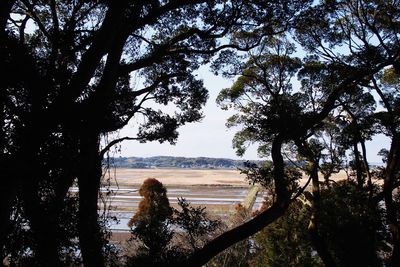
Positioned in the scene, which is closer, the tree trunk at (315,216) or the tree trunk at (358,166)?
the tree trunk at (315,216)

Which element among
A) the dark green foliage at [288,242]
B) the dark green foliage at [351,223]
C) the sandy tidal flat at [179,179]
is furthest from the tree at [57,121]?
the sandy tidal flat at [179,179]

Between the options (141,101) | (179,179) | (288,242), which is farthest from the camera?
(179,179)

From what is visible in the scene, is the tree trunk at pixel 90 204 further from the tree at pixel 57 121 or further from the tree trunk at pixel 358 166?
the tree trunk at pixel 358 166

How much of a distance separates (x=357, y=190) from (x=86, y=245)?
799 cm

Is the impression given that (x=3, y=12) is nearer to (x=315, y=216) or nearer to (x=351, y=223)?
(x=315, y=216)

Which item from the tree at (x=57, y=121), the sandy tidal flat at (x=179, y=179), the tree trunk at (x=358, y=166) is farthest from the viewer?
the sandy tidal flat at (x=179, y=179)

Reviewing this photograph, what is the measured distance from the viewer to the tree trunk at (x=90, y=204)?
3818 mm

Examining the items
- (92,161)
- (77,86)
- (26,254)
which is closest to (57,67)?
(77,86)

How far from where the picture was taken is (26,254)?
369 centimetres

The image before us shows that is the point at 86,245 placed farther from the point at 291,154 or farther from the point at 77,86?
the point at 291,154

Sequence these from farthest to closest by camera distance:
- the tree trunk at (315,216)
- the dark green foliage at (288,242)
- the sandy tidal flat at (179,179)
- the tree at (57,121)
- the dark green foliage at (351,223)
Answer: the sandy tidal flat at (179,179)
the dark green foliage at (288,242)
the dark green foliage at (351,223)
the tree trunk at (315,216)
the tree at (57,121)

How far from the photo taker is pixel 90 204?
161 inches

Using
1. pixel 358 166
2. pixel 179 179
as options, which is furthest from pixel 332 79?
pixel 179 179

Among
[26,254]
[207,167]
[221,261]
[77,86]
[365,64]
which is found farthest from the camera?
[207,167]
